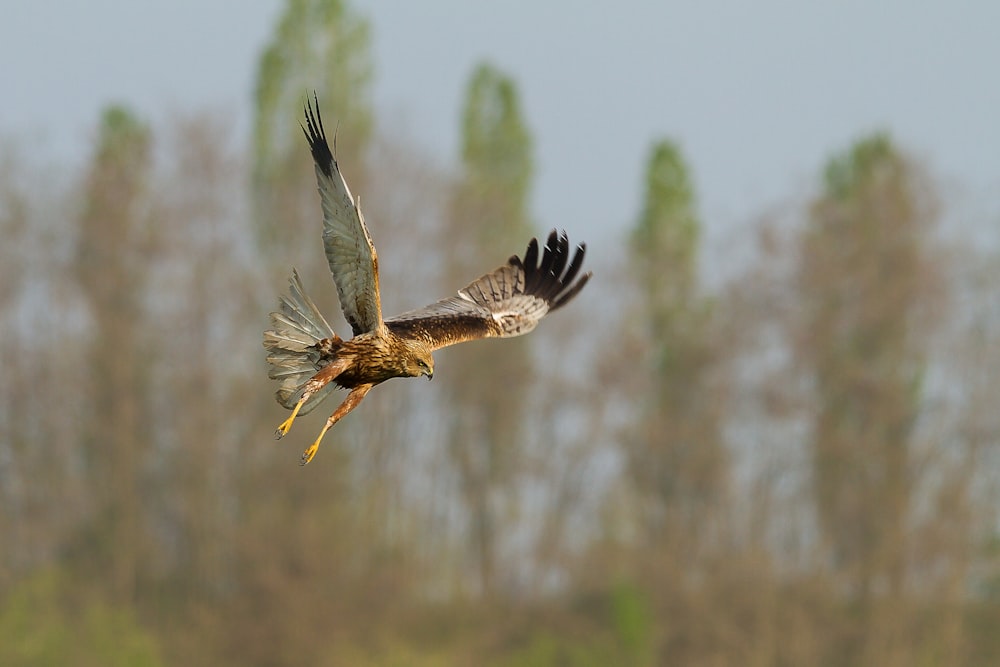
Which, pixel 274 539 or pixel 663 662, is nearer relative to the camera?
pixel 274 539

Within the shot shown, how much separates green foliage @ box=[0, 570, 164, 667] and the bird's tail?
1021 inches

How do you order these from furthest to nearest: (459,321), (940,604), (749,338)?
(749,338), (940,604), (459,321)

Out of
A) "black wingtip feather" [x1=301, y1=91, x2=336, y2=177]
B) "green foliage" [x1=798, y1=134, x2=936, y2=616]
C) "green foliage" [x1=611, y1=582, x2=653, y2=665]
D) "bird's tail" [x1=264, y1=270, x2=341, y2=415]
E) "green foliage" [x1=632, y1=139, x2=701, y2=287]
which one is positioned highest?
"green foliage" [x1=632, y1=139, x2=701, y2=287]

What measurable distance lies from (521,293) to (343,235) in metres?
3.95

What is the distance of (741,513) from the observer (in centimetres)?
4291

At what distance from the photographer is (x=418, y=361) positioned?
1115 cm

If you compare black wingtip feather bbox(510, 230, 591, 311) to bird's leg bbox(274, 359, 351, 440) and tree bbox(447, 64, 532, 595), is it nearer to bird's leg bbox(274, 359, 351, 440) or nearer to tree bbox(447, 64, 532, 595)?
bird's leg bbox(274, 359, 351, 440)

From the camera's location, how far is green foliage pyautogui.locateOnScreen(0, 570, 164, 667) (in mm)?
35188

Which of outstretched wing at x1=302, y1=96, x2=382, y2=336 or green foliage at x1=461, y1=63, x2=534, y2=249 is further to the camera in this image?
green foliage at x1=461, y1=63, x2=534, y2=249

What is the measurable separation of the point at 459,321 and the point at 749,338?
3055cm

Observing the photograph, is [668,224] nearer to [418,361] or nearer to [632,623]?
[632,623]

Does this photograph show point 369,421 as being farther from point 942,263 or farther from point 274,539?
point 942,263

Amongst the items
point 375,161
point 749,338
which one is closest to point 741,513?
point 749,338

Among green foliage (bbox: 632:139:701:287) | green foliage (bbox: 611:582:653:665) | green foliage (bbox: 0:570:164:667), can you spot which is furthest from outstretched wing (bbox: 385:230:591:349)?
green foliage (bbox: 632:139:701:287)
